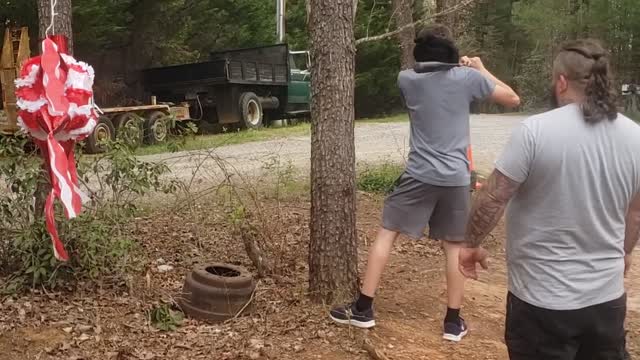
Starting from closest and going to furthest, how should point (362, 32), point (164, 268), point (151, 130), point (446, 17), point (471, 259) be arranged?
point (471, 259) → point (164, 268) → point (446, 17) → point (151, 130) → point (362, 32)

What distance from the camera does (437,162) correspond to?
422cm

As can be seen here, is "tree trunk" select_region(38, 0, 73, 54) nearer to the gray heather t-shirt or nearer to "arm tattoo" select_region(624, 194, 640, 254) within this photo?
the gray heather t-shirt

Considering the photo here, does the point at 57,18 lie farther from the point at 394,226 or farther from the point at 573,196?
the point at 573,196

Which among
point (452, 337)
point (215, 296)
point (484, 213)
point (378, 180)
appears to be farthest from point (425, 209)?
point (378, 180)

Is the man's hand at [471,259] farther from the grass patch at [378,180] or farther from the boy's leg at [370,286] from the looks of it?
the grass patch at [378,180]

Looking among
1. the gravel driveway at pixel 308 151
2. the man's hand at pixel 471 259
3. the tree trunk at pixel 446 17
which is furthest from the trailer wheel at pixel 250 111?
the man's hand at pixel 471 259

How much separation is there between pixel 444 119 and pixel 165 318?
197cm

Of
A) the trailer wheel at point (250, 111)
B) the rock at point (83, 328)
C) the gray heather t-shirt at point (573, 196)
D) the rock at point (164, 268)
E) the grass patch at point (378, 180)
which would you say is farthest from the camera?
the trailer wheel at point (250, 111)

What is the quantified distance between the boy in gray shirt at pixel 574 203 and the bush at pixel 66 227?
2.74 m

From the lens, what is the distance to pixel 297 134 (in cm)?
1744

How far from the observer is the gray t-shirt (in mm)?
4215

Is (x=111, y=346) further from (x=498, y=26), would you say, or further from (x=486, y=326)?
(x=498, y=26)

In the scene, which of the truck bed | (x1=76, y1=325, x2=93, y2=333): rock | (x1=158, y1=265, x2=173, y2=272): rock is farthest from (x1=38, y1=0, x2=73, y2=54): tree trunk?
the truck bed

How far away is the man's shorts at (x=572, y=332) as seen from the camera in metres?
2.67
